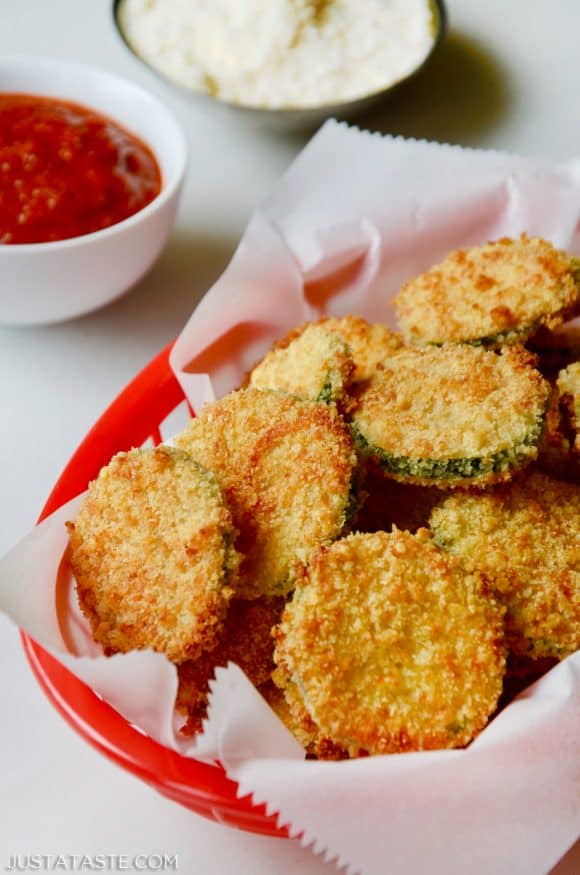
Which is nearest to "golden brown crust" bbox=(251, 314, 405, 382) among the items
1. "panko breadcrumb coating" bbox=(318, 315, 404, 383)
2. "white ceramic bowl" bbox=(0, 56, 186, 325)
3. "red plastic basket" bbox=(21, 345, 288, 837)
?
"panko breadcrumb coating" bbox=(318, 315, 404, 383)

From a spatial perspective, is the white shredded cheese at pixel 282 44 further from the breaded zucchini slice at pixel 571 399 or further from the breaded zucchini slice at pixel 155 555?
the breaded zucchini slice at pixel 155 555

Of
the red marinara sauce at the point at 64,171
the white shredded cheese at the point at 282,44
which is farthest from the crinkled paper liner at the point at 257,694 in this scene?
the white shredded cheese at the point at 282,44

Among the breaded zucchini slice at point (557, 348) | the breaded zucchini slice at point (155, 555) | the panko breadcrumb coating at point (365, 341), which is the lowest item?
the breaded zucchini slice at point (557, 348)

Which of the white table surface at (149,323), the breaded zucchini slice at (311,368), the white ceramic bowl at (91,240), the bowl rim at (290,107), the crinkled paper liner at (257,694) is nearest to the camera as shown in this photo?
the crinkled paper liner at (257,694)

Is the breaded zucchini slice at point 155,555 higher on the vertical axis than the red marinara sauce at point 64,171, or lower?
lower

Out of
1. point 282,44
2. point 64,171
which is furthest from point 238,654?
point 282,44

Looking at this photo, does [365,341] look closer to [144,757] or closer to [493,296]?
[493,296]
